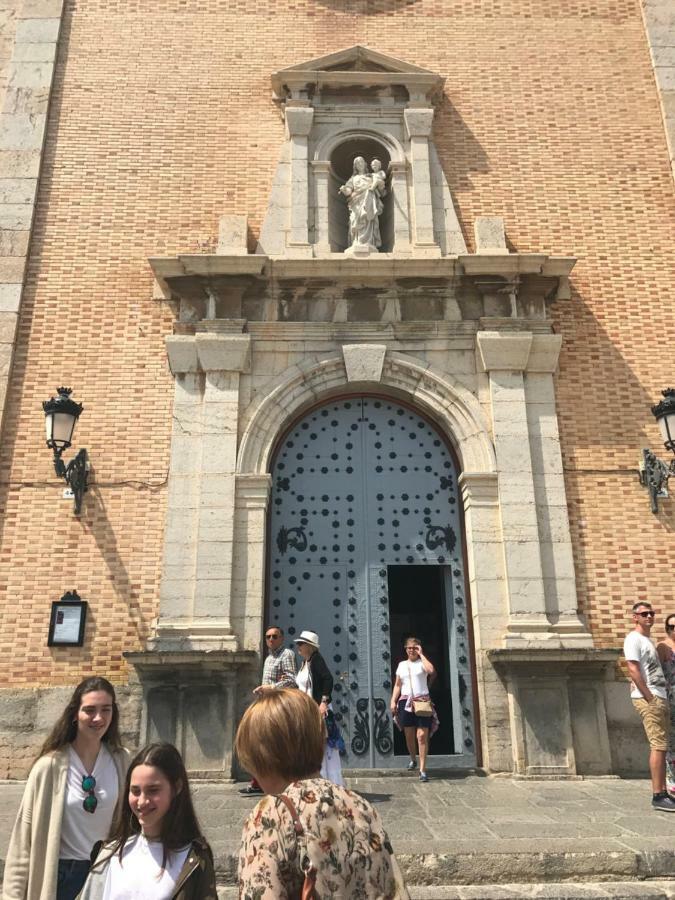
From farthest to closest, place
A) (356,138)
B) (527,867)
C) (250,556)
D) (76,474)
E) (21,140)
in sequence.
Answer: (356,138)
(21,140)
(76,474)
(250,556)
(527,867)

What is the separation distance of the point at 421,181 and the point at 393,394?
312 cm

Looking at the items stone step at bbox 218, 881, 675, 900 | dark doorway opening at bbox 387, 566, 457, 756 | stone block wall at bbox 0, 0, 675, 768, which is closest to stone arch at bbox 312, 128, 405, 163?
stone block wall at bbox 0, 0, 675, 768

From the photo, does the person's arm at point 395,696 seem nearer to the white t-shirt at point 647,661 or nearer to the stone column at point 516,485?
the stone column at point 516,485

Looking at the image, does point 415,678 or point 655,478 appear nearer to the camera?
point 415,678

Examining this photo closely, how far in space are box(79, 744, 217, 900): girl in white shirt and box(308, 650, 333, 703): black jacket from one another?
3.73m

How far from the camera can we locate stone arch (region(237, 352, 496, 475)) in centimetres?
835

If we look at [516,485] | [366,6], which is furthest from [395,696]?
[366,6]

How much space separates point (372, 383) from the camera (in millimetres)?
8695

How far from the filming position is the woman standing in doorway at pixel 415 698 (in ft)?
22.7

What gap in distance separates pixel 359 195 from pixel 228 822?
24.9 feet

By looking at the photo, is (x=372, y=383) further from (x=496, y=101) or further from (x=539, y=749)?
(x=496, y=101)

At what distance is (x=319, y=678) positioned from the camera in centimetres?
612

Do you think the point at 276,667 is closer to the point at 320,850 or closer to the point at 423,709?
the point at 423,709

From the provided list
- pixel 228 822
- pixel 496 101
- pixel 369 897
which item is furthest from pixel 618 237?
pixel 369 897
